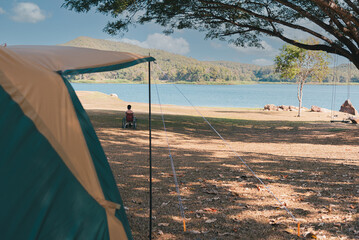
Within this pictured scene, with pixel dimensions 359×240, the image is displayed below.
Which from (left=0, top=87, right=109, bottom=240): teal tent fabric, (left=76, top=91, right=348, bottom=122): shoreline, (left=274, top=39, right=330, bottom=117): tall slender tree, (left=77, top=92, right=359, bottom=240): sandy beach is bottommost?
(left=77, top=92, right=359, bottom=240): sandy beach

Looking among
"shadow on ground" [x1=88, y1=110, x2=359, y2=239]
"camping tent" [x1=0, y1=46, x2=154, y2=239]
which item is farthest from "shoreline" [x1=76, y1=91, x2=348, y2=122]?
"camping tent" [x1=0, y1=46, x2=154, y2=239]

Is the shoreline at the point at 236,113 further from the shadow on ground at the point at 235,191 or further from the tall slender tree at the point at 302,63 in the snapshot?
the shadow on ground at the point at 235,191

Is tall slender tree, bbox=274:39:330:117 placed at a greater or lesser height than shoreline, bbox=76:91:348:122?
greater

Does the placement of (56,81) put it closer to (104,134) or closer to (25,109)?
(25,109)

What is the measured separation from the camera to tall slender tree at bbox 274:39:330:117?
25.4 metres

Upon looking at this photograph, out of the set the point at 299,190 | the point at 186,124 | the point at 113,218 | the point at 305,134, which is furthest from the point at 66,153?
the point at 186,124

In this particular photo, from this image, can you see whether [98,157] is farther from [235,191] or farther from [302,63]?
[302,63]

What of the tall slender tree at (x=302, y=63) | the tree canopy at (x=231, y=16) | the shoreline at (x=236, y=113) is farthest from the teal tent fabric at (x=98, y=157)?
the tall slender tree at (x=302, y=63)

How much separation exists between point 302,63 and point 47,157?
83.7ft

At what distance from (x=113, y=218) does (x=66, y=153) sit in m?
0.80

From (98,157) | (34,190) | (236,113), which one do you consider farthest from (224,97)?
(34,190)

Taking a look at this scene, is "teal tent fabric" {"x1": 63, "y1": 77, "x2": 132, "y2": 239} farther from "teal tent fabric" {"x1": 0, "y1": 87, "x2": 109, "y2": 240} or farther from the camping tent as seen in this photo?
"teal tent fabric" {"x1": 0, "y1": 87, "x2": 109, "y2": 240}

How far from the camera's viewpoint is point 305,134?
14633 millimetres

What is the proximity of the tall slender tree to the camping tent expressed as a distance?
964 inches
